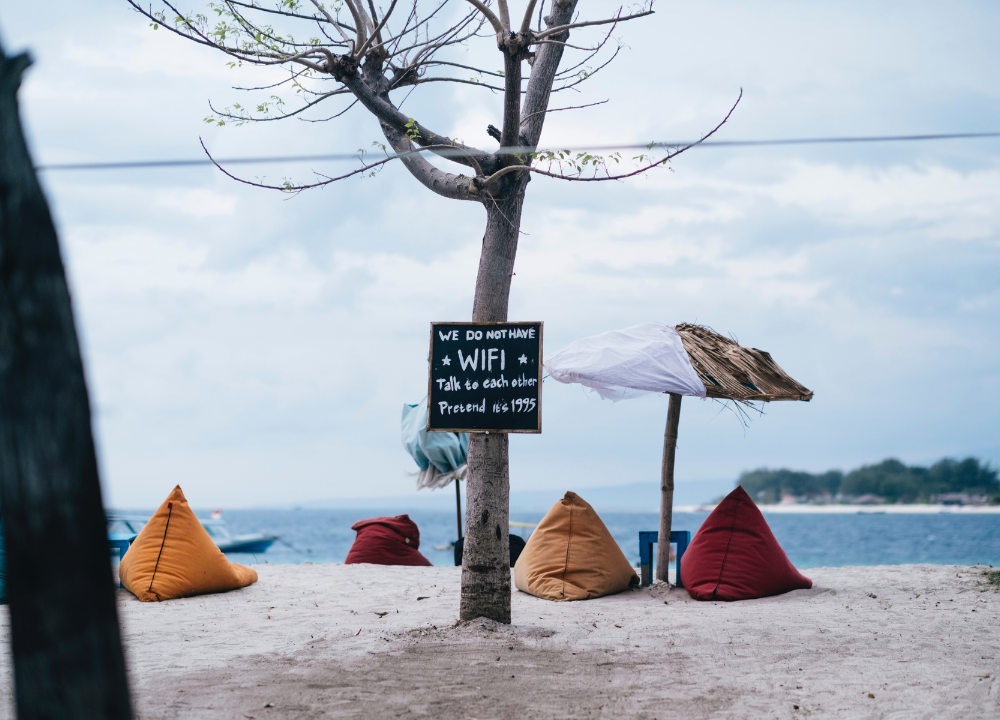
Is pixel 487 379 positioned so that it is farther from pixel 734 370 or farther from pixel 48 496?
pixel 48 496

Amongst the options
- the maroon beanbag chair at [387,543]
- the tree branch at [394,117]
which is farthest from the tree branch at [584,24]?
the maroon beanbag chair at [387,543]

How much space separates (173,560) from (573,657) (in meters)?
3.93

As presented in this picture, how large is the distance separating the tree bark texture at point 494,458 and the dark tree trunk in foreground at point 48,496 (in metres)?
3.08

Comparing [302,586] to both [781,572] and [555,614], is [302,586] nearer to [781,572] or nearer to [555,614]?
[555,614]

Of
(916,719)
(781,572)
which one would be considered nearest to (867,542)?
(781,572)

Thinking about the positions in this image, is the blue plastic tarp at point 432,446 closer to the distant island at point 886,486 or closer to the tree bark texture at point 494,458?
the tree bark texture at point 494,458

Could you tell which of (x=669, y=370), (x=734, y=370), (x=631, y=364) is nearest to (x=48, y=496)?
(x=631, y=364)

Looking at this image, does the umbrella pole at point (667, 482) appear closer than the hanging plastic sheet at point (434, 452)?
Yes

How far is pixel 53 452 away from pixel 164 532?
200 inches

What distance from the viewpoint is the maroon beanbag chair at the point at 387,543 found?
8.96 meters

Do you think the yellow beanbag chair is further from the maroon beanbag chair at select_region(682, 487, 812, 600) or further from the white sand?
the maroon beanbag chair at select_region(682, 487, 812, 600)

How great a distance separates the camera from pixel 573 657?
436 centimetres

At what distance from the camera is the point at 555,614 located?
18.5ft

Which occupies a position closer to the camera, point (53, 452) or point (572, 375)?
point (53, 452)
